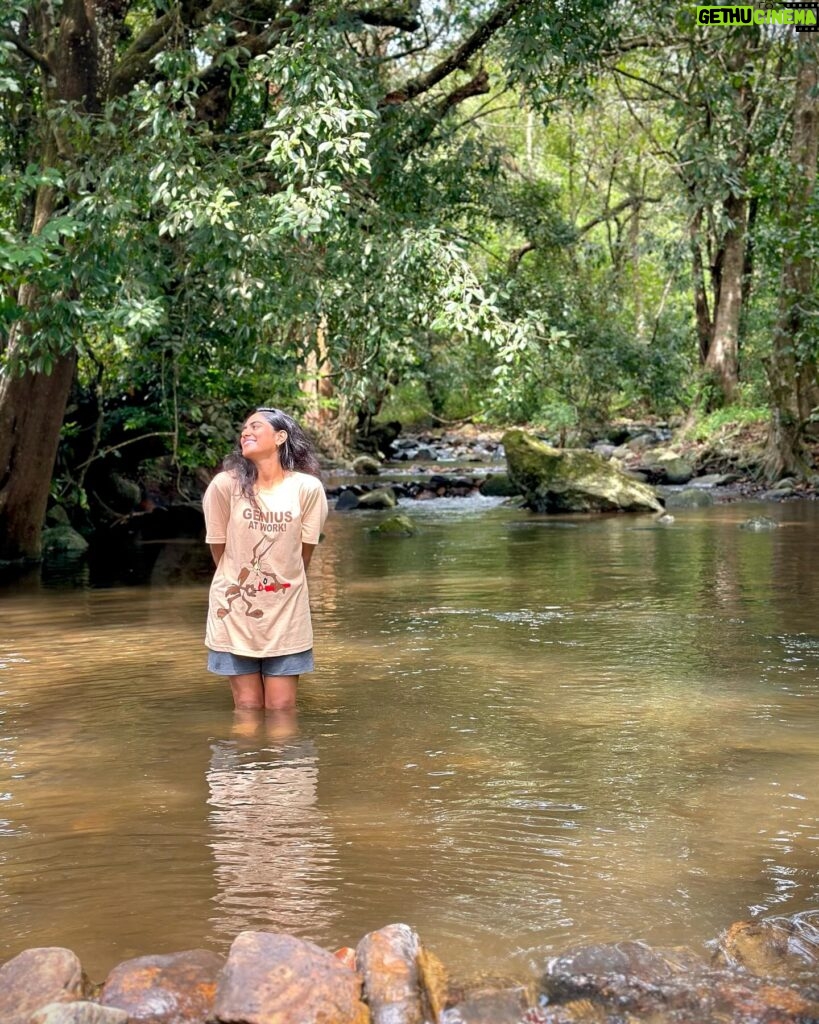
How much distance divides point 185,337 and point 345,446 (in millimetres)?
18609

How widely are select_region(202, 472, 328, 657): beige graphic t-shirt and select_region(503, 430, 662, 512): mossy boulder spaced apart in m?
13.9

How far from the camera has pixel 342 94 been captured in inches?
390

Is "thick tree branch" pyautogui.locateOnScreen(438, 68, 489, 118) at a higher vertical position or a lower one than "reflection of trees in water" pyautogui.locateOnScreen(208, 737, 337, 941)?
higher

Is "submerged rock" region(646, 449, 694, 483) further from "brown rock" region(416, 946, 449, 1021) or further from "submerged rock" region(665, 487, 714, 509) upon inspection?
"brown rock" region(416, 946, 449, 1021)

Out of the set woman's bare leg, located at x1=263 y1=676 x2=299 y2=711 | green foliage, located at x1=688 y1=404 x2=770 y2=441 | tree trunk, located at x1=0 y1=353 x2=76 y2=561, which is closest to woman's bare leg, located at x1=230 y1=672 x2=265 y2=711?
woman's bare leg, located at x1=263 y1=676 x2=299 y2=711

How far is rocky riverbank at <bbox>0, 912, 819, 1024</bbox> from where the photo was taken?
10.3ft

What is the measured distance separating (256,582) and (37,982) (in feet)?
9.85

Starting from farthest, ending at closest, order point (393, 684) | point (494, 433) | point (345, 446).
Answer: point (494, 433) < point (345, 446) < point (393, 684)

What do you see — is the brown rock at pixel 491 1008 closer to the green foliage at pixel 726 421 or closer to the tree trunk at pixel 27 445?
the tree trunk at pixel 27 445

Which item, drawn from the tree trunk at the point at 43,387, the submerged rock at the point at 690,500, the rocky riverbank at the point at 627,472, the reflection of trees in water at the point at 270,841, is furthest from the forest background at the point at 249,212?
the reflection of trees in water at the point at 270,841

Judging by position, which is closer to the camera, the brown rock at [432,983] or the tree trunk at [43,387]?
the brown rock at [432,983]

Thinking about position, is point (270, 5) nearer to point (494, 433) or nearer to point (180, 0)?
point (180, 0)

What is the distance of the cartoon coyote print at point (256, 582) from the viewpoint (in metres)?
6.05


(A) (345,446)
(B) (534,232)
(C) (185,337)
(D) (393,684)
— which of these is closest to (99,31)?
(C) (185,337)
